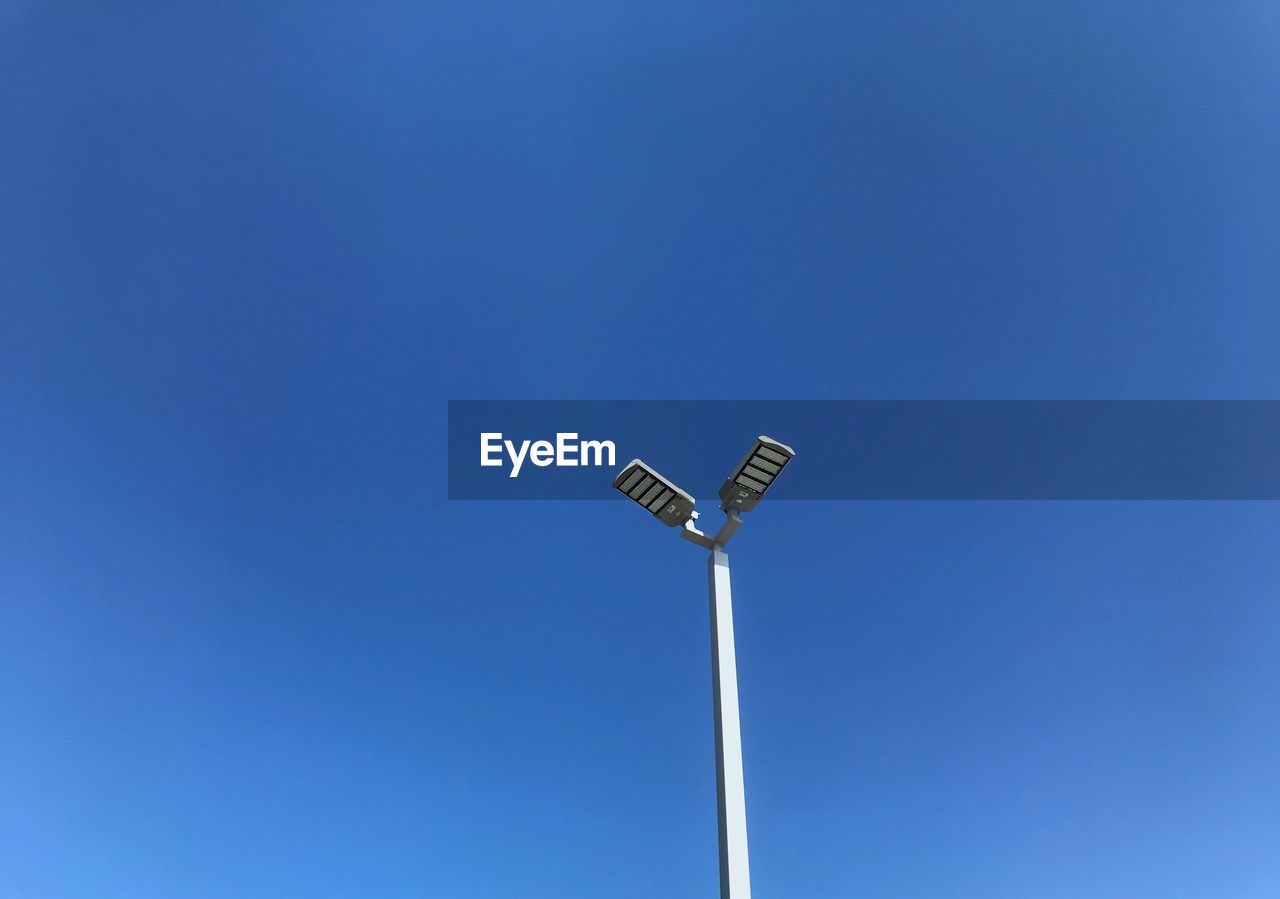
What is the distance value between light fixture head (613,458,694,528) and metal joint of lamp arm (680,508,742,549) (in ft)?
0.35

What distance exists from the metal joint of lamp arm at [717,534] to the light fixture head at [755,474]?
0.34 feet

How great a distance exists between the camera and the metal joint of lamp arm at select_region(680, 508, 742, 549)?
7.01 meters

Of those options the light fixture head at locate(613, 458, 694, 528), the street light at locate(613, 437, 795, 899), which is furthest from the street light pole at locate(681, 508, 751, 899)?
the light fixture head at locate(613, 458, 694, 528)

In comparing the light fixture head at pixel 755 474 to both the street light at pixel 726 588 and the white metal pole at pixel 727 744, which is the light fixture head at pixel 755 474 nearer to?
the street light at pixel 726 588

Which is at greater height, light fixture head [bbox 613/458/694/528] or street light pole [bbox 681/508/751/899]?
light fixture head [bbox 613/458/694/528]

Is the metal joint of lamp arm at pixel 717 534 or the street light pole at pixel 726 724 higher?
the metal joint of lamp arm at pixel 717 534

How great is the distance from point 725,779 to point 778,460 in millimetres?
2738

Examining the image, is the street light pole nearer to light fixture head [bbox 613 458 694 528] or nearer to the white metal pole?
the white metal pole

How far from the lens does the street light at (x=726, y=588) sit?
5.74 m

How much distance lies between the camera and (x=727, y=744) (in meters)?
6.07

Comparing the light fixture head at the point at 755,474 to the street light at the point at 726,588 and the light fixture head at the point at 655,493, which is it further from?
the light fixture head at the point at 655,493

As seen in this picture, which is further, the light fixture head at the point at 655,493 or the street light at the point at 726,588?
the light fixture head at the point at 655,493

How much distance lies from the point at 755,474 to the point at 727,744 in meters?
2.35

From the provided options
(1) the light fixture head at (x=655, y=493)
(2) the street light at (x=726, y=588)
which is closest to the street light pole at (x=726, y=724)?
(2) the street light at (x=726, y=588)
